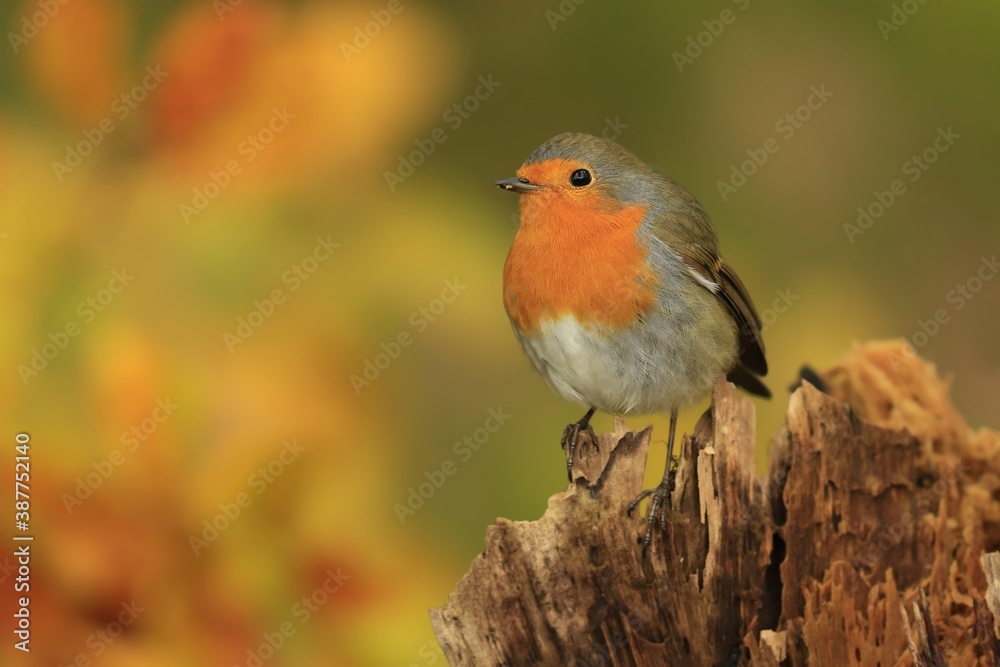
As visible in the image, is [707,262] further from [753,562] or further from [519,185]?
[753,562]

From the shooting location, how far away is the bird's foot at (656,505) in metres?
3.08

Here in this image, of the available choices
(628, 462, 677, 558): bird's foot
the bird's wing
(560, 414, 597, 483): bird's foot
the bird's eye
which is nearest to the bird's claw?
(560, 414, 597, 483): bird's foot

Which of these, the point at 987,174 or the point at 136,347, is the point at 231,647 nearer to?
the point at 136,347

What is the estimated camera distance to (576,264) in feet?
11.9

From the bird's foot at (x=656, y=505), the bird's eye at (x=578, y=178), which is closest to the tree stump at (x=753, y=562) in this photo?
the bird's foot at (x=656, y=505)

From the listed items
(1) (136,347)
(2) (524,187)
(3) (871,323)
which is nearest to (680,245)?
(2) (524,187)

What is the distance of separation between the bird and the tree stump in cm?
33

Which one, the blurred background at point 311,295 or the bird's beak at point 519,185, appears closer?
the blurred background at point 311,295

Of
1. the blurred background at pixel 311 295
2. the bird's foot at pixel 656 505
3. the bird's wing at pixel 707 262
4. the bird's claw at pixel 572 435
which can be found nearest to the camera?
the blurred background at pixel 311 295

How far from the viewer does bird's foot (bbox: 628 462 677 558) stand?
3.08 metres

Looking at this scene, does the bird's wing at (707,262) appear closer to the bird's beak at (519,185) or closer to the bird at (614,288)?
the bird at (614,288)

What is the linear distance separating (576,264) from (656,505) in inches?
32.4

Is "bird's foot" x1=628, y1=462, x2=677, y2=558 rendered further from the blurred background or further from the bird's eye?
the bird's eye

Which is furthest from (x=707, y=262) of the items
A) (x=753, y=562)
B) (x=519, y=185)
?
(x=753, y=562)
